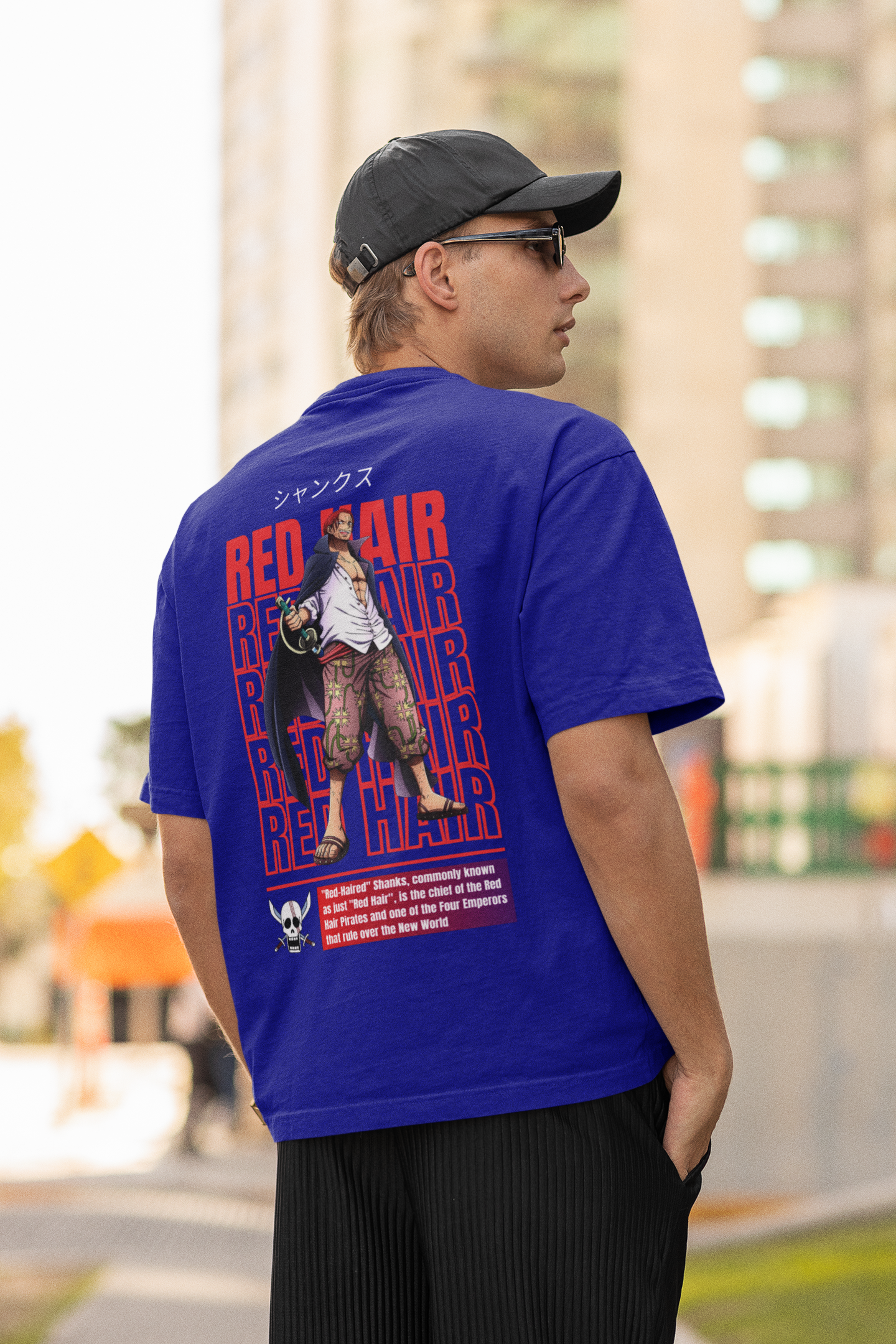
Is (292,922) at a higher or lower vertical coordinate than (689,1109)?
higher

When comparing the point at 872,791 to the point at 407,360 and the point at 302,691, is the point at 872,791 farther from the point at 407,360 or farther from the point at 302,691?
the point at 302,691

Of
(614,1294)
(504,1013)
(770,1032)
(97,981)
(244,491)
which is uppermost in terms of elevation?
(244,491)

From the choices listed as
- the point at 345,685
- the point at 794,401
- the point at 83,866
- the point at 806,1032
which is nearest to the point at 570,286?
the point at 345,685

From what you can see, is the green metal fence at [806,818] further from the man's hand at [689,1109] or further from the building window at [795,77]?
the building window at [795,77]

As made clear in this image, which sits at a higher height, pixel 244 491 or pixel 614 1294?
pixel 244 491

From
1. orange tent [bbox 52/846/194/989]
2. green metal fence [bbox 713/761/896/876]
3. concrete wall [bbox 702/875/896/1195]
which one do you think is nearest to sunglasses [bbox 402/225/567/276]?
concrete wall [bbox 702/875/896/1195]

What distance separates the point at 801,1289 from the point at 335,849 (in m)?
7.06

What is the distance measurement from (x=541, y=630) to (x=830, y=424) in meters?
61.2

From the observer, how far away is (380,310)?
2.12m

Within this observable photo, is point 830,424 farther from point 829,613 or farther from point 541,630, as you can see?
point 541,630

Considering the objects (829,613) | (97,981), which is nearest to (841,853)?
(829,613)

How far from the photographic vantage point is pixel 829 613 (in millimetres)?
22547

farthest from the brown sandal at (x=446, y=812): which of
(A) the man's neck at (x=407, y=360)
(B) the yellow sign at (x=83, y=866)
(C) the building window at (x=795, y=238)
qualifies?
(C) the building window at (x=795, y=238)

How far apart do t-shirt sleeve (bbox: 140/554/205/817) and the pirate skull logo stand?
0.22 meters
